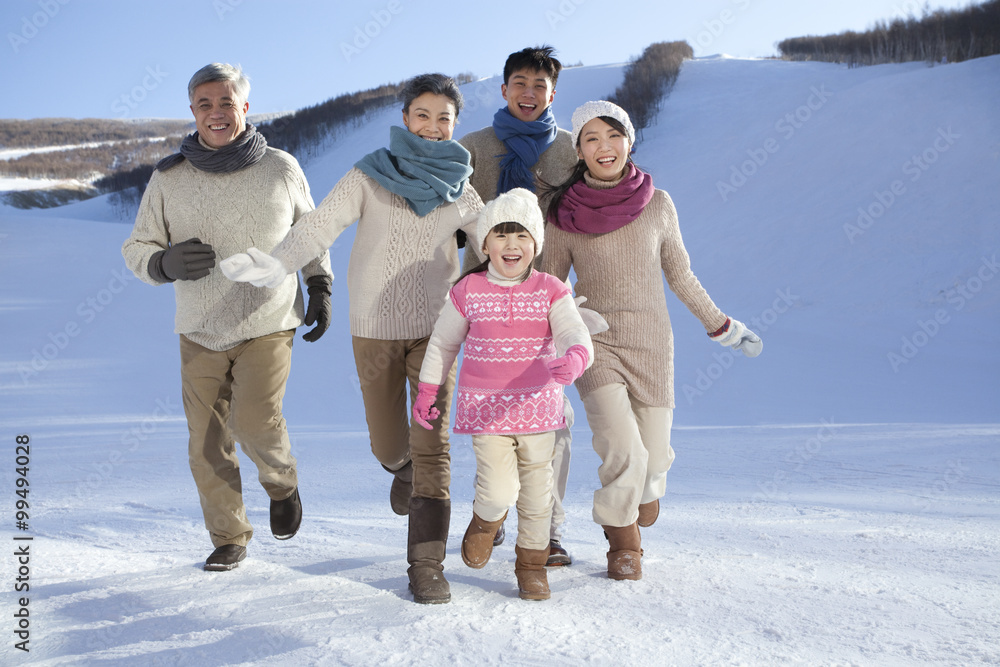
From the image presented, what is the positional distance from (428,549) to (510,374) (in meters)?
0.69

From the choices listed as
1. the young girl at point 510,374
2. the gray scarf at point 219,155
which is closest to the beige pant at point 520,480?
the young girl at point 510,374

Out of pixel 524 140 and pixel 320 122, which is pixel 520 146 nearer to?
pixel 524 140

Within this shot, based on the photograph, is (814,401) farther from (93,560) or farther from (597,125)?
(93,560)

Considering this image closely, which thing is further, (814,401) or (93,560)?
(814,401)

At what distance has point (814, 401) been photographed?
22.9 feet

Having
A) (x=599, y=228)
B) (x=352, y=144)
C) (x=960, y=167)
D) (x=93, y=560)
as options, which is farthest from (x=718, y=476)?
(x=352, y=144)

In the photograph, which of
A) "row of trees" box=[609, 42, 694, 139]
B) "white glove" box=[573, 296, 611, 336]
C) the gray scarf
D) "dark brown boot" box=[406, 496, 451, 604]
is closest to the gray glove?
the gray scarf

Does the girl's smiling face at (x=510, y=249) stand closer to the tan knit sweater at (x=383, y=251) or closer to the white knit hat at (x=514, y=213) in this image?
the white knit hat at (x=514, y=213)

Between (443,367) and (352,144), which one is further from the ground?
(352,144)

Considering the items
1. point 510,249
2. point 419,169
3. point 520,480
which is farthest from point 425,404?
point 419,169

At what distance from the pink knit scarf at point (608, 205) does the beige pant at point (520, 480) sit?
0.83 metres

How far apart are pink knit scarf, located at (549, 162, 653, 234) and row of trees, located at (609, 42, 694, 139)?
60.1 feet

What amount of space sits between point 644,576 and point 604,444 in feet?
1.72

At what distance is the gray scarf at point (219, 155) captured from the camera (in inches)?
121
